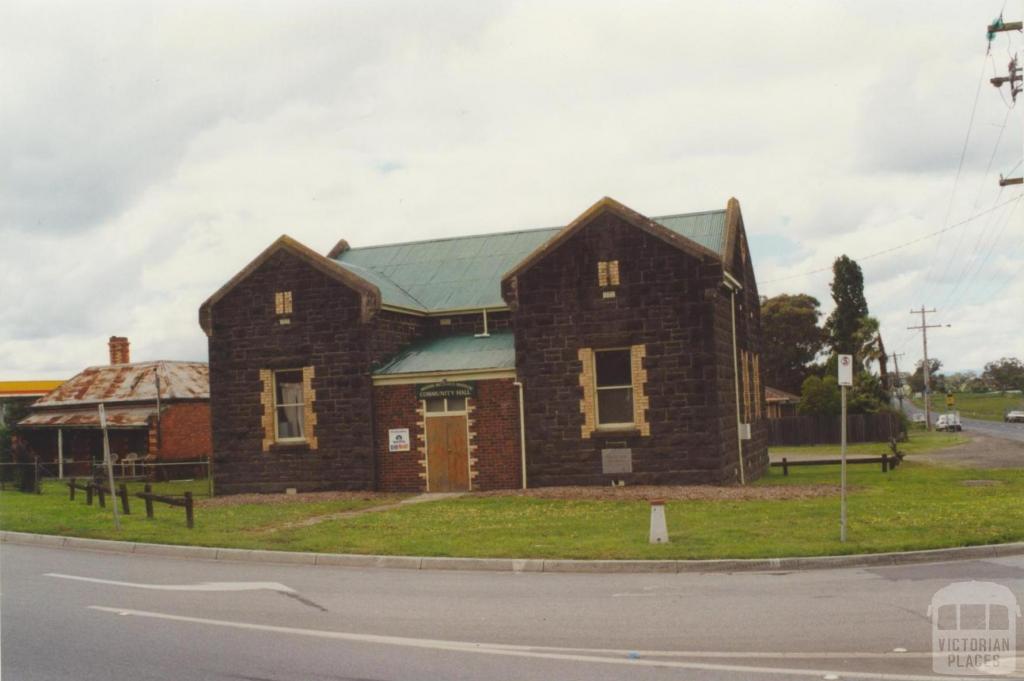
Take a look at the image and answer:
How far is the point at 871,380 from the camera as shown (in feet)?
Answer: 200

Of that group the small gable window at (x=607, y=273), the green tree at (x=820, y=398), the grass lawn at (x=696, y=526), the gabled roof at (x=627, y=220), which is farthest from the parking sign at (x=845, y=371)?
the green tree at (x=820, y=398)

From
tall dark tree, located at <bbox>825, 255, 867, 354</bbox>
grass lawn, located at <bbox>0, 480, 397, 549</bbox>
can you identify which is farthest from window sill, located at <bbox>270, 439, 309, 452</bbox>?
tall dark tree, located at <bbox>825, 255, 867, 354</bbox>

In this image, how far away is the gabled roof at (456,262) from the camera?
95.8ft

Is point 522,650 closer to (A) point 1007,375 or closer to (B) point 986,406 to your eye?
(B) point 986,406

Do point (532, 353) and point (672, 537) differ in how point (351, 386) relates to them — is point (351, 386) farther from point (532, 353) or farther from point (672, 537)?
point (672, 537)

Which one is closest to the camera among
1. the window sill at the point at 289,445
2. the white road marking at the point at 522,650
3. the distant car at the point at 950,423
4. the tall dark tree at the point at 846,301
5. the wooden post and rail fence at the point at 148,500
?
the white road marking at the point at 522,650

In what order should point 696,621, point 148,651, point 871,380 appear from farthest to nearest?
1. point 871,380
2. point 696,621
3. point 148,651

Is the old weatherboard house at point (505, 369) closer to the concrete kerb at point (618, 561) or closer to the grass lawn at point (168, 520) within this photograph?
the grass lawn at point (168, 520)

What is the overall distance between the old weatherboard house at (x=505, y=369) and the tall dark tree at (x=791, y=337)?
49.5 m

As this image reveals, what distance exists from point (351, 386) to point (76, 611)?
1576 centimetres

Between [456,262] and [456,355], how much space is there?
543 cm

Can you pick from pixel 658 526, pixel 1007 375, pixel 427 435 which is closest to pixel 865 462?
pixel 427 435

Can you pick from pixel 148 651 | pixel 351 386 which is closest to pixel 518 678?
pixel 148 651

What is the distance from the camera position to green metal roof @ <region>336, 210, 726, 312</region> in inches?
1153
